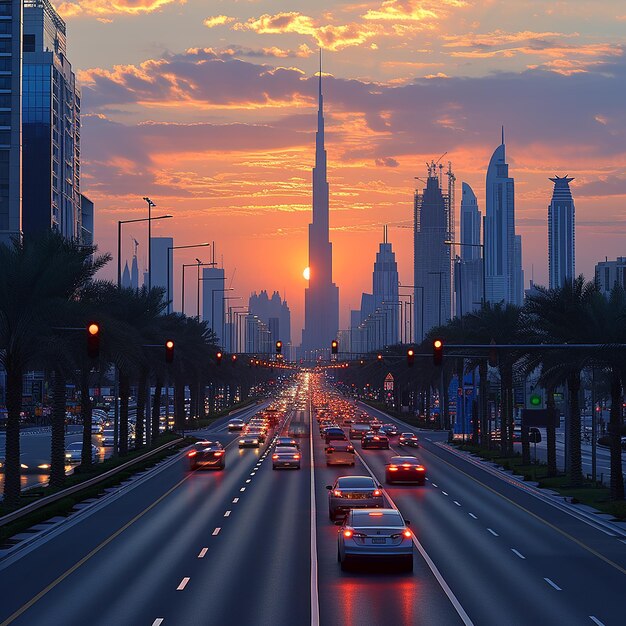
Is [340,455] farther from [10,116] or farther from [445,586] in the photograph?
[10,116]

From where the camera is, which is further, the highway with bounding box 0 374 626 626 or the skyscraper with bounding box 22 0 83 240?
the skyscraper with bounding box 22 0 83 240

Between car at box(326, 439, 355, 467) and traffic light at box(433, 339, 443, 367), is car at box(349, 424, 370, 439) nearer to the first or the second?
car at box(326, 439, 355, 467)

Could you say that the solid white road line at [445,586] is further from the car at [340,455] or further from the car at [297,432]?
the car at [297,432]

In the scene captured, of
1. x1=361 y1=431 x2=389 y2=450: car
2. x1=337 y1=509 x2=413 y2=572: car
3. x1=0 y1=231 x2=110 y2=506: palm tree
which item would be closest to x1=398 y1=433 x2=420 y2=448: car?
x1=361 y1=431 x2=389 y2=450: car

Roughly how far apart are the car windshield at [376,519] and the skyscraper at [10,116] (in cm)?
12823

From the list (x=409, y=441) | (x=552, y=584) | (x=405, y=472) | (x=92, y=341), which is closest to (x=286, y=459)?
(x=405, y=472)

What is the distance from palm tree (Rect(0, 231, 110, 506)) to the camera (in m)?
42.5

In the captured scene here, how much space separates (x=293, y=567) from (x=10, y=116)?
137 meters

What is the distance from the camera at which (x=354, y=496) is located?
124 ft

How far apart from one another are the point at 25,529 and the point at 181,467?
94.0 ft

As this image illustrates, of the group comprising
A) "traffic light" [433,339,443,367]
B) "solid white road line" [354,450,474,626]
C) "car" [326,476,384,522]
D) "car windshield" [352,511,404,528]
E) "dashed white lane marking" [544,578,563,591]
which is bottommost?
"dashed white lane marking" [544,578,563,591]

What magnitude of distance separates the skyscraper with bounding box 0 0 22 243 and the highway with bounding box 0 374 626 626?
10819 centimetres

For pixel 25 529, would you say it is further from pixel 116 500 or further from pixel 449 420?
pixel 449 420

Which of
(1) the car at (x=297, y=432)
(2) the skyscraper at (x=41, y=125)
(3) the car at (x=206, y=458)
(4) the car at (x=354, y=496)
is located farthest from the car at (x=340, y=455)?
(2) the skyscraper at (x=41, y=125)
